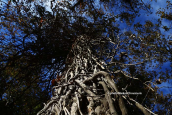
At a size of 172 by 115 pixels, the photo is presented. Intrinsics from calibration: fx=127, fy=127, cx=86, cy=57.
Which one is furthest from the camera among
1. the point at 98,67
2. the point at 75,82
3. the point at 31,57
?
the point at 31,57

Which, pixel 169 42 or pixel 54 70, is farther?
pixel 169 42

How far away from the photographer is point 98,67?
203 cm

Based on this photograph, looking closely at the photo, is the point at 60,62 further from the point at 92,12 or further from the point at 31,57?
the point at 92,12

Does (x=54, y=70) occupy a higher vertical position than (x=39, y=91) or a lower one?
higher

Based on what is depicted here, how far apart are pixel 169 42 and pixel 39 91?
5231 millimetres

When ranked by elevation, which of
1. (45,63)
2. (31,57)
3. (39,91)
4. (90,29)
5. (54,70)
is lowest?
(39,91)

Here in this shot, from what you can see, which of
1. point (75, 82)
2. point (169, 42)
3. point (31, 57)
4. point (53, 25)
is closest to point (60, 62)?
point (31, 57)

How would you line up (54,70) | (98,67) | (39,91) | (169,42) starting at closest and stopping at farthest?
→ 1. (98,67)
2. (54,70)
3. (39,91)
4. (169,42)

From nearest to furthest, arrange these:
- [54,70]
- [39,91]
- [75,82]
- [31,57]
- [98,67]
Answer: [75,82], [98,67], [54,70], [31,57], [39,91]

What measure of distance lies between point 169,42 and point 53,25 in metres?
4.39

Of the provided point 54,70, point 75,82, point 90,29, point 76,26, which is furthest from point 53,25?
point 75,82

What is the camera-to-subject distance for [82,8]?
4.93 metres

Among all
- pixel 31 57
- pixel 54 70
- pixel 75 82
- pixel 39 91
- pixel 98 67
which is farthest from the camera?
pixel 39 91

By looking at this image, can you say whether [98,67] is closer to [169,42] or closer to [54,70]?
[54,70]
